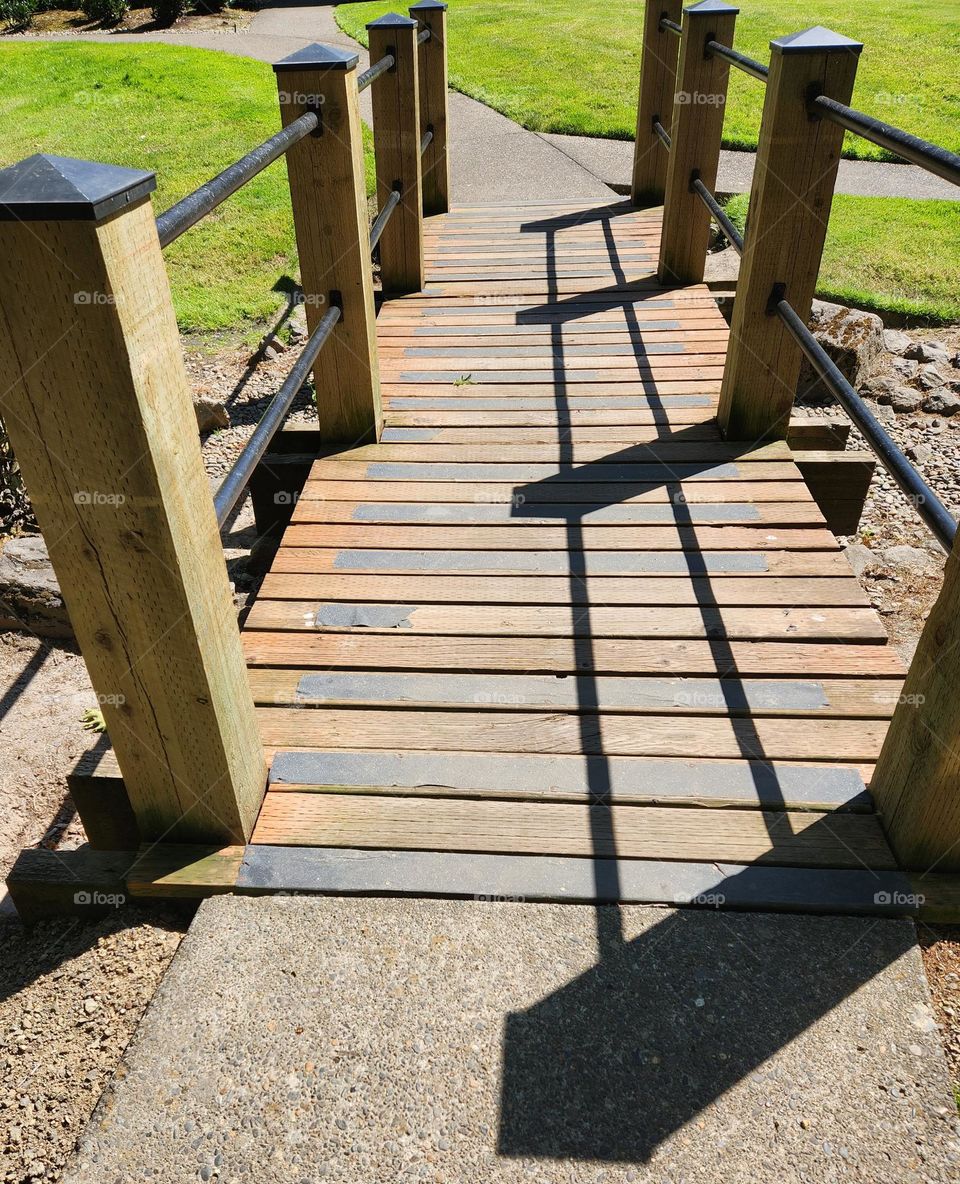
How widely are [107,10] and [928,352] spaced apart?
58.6ft

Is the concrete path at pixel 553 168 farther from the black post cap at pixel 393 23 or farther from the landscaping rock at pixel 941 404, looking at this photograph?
the black post cap at pixel 393 23

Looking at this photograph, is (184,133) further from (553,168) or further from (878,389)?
(878,389)

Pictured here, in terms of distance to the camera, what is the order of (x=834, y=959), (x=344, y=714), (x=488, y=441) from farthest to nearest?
1. (x=488, y=441)
2. (x=344, y=714)
3. (x=834, y=959)

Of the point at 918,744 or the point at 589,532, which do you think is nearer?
the point at 918,744

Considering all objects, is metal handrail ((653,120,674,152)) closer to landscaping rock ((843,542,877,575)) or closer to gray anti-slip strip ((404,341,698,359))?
gray anti-slip strip ((404,341,698,359))

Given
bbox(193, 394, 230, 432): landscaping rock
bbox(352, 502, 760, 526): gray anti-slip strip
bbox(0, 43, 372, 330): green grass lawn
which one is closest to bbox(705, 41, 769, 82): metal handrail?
bbox(352, 502, 760, 526): gray anti-slip strip

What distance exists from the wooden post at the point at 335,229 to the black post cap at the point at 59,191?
165 cm

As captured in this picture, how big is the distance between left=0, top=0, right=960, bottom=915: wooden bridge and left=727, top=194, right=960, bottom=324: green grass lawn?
3095 mm

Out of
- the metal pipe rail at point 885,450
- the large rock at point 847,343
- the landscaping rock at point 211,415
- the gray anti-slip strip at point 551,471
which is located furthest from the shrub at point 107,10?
the metal pipe rail at point 885,450

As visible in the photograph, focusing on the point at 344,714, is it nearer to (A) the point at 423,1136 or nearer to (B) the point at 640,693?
(B) the point at 640,693

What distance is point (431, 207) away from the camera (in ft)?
19.9

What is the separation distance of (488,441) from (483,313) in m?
1.37

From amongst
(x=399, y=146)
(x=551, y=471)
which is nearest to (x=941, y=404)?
(x=551, y=471)

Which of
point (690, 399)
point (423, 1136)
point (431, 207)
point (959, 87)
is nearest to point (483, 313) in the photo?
point (690, 399)
